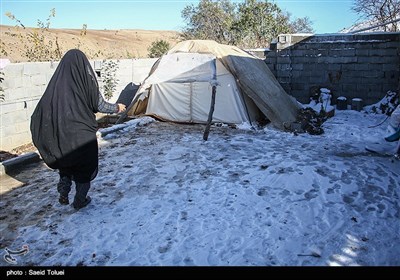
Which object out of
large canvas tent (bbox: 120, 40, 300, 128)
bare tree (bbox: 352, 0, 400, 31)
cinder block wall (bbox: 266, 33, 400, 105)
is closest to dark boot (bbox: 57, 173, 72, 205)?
large canvas tent (bbox: 120, 40, 300, 128)

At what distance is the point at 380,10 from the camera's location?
12.9 meters

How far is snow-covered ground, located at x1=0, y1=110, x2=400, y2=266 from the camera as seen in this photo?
111 inches

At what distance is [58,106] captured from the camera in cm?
327

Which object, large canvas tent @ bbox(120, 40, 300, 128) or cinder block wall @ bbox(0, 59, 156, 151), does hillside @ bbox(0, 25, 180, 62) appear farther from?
cinder block wall @ bbox(0, 59, 156, 151)

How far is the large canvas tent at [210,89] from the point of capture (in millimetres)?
7371

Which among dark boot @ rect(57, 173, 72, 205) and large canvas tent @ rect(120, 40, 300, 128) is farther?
large canvas tent @ rect(120, 40, 300, 128)

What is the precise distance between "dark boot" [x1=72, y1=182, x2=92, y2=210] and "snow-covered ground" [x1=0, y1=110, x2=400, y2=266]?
7 cm

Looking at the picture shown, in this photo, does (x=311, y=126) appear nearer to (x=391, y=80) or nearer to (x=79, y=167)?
(x=391, y=80)

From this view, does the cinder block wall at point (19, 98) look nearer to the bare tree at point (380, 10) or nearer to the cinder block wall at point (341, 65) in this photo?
the cinder block wall at point (341, 65)

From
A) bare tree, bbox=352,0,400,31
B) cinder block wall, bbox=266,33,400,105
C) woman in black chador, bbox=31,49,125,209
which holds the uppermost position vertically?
bare tree, bbox=352,0,400,31

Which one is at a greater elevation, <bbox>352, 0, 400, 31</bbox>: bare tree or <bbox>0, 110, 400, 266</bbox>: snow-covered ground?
<bbox>352, 0, 400, 31</bbox>: bare tree

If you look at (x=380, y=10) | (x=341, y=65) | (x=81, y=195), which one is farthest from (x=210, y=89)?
(x=380, y=10)

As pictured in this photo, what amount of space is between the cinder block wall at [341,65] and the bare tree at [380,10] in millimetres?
4246
